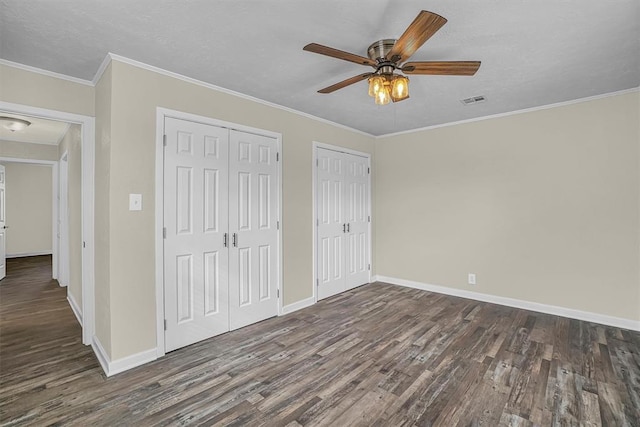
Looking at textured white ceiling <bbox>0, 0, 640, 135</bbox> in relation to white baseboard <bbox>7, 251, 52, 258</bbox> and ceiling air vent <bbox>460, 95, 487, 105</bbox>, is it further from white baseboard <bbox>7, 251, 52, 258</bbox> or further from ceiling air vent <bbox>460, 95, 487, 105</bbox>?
white baseboard <bbox>7, 251, 52, 258</bbox>

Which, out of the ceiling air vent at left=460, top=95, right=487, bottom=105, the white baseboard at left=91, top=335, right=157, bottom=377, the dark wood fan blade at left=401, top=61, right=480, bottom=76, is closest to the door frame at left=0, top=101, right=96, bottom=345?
the white baseboard at left=91, top=335, right=157, bottom=377

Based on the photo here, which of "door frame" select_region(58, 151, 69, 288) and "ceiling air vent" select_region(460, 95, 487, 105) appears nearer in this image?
"ceiling air vent" select_region(460, 95, 487, 105)

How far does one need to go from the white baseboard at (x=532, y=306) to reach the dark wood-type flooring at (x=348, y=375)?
136 mm

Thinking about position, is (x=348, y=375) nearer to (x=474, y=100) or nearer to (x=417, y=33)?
(x=417, y=33)

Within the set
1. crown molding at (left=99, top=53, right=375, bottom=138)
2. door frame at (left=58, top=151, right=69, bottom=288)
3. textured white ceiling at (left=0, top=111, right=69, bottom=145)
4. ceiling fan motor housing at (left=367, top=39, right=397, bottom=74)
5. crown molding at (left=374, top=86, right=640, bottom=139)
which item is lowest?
door frame at (left=58, top=151, right=69, bottom=288)

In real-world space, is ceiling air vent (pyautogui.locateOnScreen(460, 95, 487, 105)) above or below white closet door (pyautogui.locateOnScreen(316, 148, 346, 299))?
above

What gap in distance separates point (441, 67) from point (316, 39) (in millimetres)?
894

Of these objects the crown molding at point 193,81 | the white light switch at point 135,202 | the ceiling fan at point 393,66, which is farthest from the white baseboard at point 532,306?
the white light switch at point 135,202

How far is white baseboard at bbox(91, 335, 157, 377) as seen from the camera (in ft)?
7.62

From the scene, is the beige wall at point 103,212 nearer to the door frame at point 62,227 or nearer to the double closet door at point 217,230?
the double closet door at point 217,230

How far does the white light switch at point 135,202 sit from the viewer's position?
2.43m

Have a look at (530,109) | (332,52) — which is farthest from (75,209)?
(530,109)

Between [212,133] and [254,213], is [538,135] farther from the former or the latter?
[212,133]

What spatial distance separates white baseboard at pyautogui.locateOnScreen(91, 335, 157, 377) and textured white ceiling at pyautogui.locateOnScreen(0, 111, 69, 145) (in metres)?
3.10
